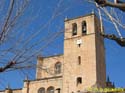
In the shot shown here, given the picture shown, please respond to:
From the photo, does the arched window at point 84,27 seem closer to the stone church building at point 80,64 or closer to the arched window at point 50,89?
the stone church building at point 80,64

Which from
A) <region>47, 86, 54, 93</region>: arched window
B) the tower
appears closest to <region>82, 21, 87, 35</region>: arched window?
the tower

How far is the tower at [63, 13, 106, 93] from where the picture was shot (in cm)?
5162

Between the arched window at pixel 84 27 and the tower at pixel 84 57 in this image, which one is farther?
the arched window at pixel 84 27

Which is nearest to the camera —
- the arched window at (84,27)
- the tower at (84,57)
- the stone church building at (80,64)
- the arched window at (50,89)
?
the tower at (84,57)

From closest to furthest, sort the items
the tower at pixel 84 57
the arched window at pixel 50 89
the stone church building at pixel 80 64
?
the tower at pixel 84 57 < the stone church building at pixel 80 64 < the arched window at pixel 50 89

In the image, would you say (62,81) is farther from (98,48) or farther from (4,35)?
(4,35)

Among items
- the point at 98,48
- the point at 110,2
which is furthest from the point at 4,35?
the point at 98,48

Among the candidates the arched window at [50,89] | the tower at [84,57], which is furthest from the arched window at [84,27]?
the arched window at [50,89]

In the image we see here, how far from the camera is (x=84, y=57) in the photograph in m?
52.9

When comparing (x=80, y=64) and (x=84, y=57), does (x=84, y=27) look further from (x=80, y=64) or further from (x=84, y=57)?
(x=80, y=64)

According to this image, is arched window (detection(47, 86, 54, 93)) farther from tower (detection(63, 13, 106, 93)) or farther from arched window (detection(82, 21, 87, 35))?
arched window (detection(82, 21, 87, 35))

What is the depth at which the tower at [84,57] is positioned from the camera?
169 ft

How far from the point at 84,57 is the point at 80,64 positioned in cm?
110

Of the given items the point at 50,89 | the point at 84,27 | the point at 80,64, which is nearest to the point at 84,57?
the point at 80,64
